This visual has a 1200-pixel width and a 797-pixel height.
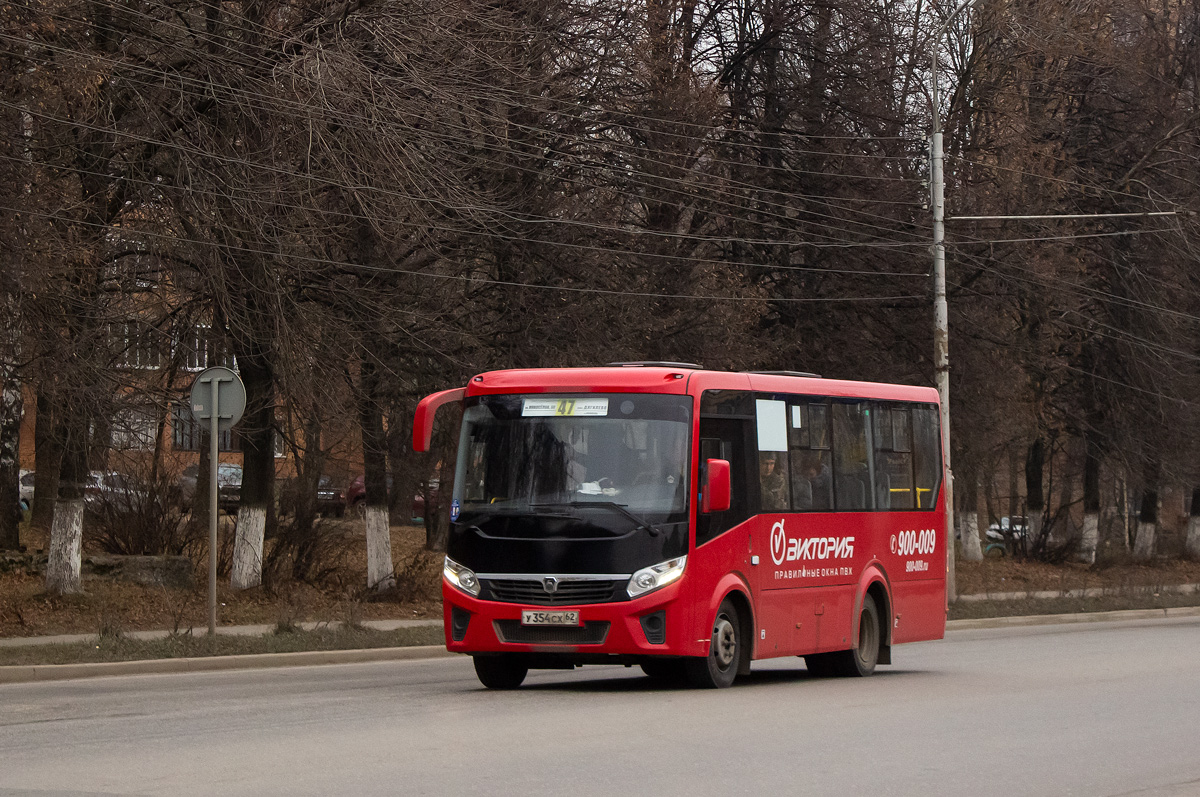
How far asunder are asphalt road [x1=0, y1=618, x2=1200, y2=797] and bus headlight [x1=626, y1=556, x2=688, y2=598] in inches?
35.9

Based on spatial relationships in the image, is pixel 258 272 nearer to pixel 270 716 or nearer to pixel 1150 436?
pixel 270 716

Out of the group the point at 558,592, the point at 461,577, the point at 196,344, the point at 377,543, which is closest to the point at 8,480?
the point at 377,543

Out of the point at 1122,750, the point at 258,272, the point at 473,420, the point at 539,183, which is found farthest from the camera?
the point at 539,183

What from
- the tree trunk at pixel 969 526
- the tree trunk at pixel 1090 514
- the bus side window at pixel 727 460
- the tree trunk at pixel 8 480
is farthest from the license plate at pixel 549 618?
the tree trunk at pixel 1090 514

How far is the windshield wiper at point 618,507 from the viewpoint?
14.0 metres

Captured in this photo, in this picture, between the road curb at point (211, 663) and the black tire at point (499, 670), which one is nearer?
the black tire at point (499, 670)

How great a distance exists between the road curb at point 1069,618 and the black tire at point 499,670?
550 inches

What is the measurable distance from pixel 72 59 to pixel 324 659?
7651mm

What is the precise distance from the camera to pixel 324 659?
18.3 metres

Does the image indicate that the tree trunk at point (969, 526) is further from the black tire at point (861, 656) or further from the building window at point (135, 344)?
the black tire at point (861, 656)

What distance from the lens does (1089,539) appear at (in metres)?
48.5

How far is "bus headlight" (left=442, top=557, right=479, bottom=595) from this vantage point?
14.3 metres

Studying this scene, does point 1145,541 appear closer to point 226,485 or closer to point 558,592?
point 226,485

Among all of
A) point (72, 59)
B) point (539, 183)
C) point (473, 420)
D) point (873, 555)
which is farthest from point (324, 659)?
point (539, 183)
